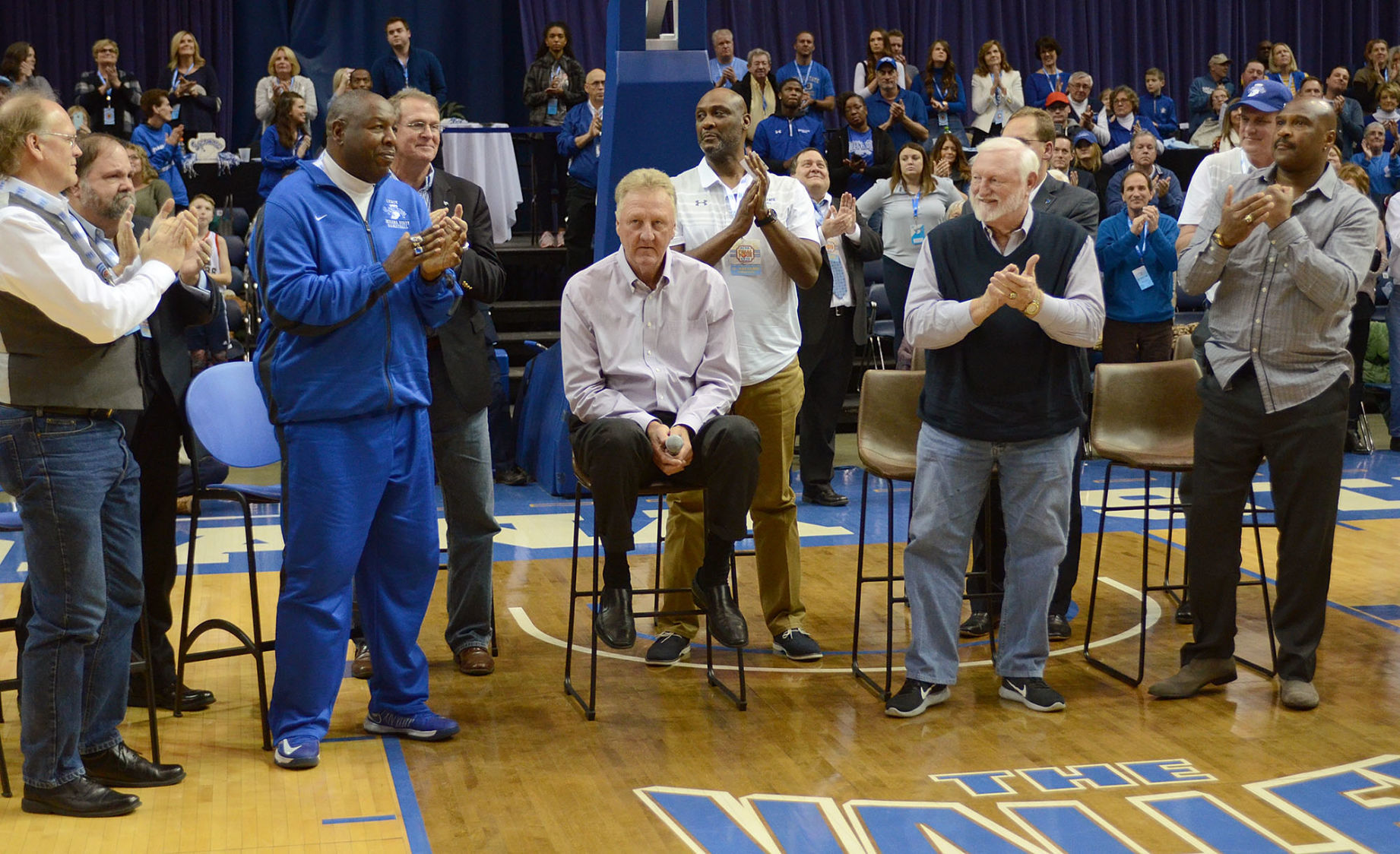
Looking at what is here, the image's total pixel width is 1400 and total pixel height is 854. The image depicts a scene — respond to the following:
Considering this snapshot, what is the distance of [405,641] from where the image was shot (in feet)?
12.8

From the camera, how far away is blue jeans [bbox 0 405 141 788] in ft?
10.4

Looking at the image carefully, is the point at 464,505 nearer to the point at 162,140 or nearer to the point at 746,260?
the point at 746,260

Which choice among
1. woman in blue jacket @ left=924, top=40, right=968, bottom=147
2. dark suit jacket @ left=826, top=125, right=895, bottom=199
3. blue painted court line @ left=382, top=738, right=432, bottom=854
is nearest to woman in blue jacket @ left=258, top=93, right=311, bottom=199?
dark suit jacket @ left=826, top=125, right=895, bottom=199

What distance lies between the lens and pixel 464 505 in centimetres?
451

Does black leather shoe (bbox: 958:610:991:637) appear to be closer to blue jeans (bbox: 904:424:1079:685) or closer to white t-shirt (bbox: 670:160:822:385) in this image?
blue jeans (bbox: 904:424:1079:685)

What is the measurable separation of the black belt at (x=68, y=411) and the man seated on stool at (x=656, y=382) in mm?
1284

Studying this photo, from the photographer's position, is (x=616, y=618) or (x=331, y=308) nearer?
(x=331, y=308)

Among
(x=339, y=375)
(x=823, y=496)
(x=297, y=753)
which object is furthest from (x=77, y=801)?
(x=823, y=496)

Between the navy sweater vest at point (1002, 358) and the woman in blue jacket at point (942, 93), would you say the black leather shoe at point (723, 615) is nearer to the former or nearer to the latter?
the navy sweater vest at point (1002, 358)

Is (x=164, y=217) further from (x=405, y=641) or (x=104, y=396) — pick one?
(x=405, y=641)

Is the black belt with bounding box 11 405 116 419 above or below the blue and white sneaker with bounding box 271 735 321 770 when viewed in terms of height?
above

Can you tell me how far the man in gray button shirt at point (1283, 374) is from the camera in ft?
13.0

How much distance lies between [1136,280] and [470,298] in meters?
4.40

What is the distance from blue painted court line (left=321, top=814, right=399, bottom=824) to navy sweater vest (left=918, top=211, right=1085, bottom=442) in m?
1.87
